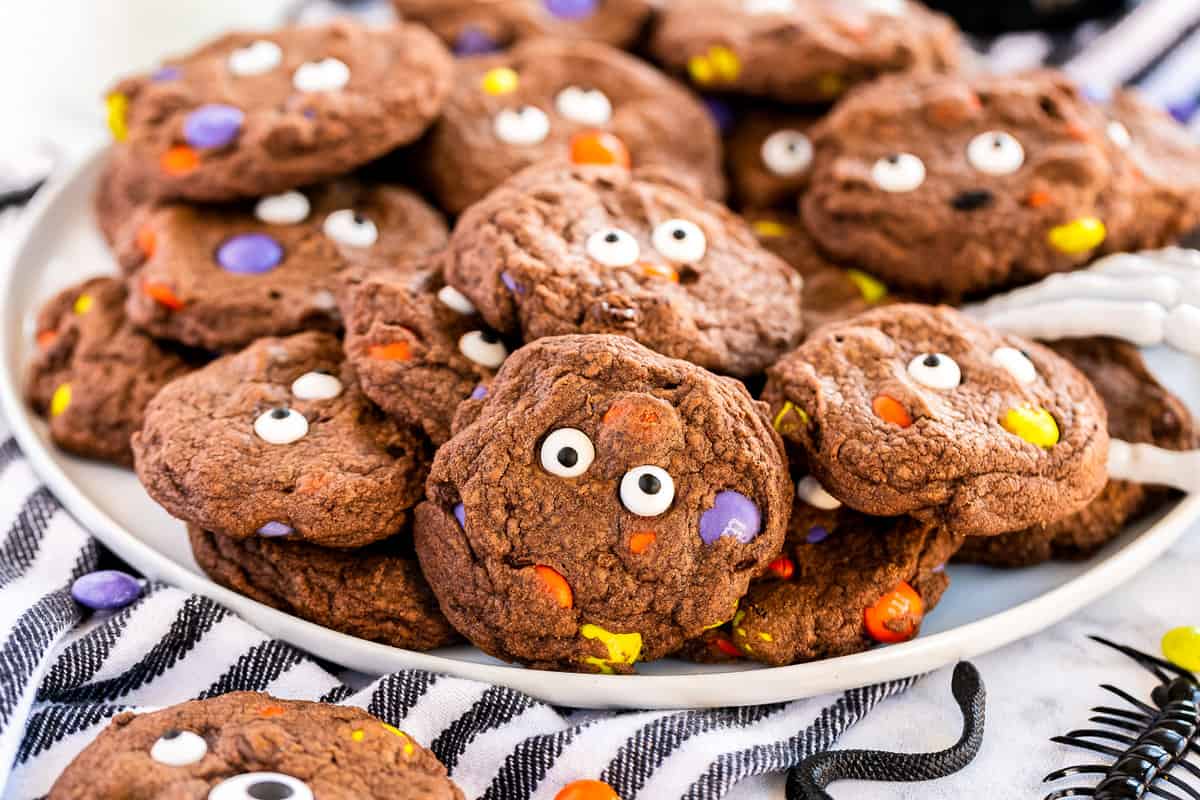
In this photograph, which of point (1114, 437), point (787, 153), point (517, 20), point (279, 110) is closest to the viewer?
point (1114, 437)

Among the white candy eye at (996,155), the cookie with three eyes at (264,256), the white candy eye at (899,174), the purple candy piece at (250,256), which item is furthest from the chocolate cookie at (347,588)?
the white candy eye at (996,155)

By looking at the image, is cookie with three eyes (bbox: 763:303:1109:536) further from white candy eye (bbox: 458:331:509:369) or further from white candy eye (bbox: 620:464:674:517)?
white candy eye (bbox: 458:331:509:369)

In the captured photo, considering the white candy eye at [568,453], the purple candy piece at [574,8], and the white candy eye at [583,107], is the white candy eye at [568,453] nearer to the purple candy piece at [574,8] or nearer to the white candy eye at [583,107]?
the white candy eye at [583,107]

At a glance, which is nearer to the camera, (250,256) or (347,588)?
(347,588)

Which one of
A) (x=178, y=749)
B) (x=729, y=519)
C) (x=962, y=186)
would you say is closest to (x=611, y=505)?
(x=729, y=519)

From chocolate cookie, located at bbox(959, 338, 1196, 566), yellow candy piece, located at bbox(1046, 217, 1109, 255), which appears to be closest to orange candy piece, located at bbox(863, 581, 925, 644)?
chocolate cookie, located at bbox(959, 338, 1196, 566)

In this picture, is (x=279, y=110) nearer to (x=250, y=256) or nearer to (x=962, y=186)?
(x=250, y=256)
